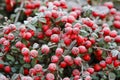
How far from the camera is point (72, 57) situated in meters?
1.53

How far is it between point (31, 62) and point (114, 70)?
48 cm

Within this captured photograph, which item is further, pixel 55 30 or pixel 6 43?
pixel 55 30

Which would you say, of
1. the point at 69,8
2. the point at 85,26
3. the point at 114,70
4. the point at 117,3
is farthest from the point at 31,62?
the point at 117,3

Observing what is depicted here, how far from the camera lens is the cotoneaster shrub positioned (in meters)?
1.47

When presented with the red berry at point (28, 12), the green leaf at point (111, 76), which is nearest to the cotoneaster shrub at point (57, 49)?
the green leaf at point (111, 76)

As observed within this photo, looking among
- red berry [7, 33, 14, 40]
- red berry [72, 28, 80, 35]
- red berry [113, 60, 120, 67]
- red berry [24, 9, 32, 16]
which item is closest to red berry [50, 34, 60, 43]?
red berry [72, 28, 80, 35]

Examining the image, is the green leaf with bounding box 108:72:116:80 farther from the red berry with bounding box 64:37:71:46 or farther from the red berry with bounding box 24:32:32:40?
the red berry with bounding box 24:32:32:40

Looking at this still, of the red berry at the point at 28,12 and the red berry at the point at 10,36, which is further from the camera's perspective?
the red berry at the point at 28,12

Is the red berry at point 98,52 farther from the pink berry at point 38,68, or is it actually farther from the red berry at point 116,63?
the pink berry at point 38,68

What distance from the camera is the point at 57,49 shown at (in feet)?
4.82

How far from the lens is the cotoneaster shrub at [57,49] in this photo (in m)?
1.47

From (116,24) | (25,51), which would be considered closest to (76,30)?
(25,51)

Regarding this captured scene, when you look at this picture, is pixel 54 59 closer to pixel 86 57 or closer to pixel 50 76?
pixel 50 76

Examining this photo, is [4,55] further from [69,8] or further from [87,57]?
[69,8]
